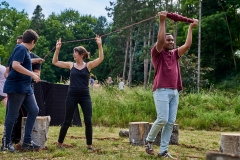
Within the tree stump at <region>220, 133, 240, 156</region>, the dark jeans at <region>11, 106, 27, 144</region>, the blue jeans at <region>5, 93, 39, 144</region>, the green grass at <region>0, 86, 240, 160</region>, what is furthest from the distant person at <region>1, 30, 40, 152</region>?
the tree stump at <region>220, 133, 240, 156</region>

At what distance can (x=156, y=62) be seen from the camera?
4875 millimetres

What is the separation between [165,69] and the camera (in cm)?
479

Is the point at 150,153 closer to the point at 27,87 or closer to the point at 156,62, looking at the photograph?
the point at 156,62

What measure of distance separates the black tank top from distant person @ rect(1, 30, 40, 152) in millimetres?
591

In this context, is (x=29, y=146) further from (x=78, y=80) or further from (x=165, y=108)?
(x=165, y=108)

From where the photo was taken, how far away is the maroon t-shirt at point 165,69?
476 cm

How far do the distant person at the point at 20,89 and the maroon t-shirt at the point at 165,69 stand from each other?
1525 millimetres

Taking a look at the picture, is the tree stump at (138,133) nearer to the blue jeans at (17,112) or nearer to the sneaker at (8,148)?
the blue jeans at (17,112)

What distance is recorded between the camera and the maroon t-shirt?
187 inches

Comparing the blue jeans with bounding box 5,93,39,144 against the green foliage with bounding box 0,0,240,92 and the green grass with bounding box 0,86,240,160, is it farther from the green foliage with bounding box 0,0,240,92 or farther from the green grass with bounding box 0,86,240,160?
the green foliage with bounding box 0,0,240,92

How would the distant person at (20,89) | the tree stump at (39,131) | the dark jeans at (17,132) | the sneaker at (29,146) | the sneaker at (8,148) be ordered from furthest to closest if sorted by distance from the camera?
Result: the dark jeans at (17,132) < the tree stump at (39,131) < the sneaker at (29,146) < the sneaker at (8,148) < the distant person at (20,89)

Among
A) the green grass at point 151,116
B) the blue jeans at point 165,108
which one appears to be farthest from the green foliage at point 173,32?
the blue jeans at point 165,108

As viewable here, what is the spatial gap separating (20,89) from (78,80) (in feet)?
2.68

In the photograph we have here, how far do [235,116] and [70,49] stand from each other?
48297mm
